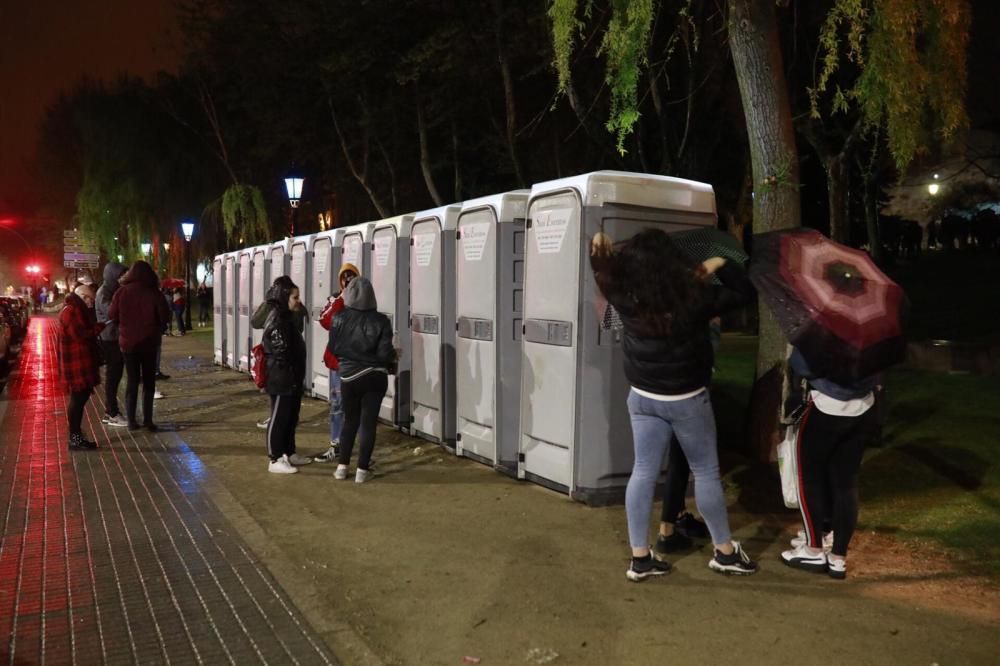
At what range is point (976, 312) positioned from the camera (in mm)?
20734

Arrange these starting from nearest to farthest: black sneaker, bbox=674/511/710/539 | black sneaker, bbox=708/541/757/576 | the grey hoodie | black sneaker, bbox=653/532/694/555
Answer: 1. black sneaker, bbox=708/541/757/576
2. black sneaker, bbox=653/532/694/555
3. black sneaker, bbox=674/511/710/539
4. the grey hoodie

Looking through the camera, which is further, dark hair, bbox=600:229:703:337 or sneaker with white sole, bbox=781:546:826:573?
sneaker with white sole, bbox=781:546:826:573

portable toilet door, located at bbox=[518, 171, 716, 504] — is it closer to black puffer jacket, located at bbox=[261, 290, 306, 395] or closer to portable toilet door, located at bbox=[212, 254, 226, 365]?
black puffer jacket, located at bbox=[261, 290, 306, 395]

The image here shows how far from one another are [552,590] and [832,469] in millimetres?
1728

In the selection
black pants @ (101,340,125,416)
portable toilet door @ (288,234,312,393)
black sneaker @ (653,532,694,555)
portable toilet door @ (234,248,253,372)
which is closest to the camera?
black sneaker @ (653,532,694,555)

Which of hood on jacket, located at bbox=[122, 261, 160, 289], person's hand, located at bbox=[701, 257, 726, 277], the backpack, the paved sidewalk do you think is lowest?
the paved sidewalk

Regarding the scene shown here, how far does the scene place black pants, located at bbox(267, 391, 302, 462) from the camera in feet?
25.0

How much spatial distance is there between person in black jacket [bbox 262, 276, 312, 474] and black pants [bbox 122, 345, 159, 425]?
254cm

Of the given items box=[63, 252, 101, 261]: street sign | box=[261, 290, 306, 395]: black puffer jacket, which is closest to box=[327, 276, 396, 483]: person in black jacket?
box=[261, 290, 306, 395]: black puffer jacket

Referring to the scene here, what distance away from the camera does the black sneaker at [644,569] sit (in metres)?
4.77

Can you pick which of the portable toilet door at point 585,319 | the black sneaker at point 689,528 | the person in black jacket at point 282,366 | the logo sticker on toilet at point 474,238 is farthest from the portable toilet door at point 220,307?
the black sneaker at point 689,528

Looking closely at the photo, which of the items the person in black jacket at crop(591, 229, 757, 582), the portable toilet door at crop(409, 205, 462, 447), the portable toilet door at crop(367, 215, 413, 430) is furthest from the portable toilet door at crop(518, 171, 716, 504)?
the portable toilet door at crop(367, 215, 413, 430)

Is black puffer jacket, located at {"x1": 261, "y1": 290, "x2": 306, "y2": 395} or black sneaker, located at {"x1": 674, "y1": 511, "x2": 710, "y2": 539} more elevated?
black puffer jacket, located at {"x1": 261, "y1": 290, "x2": 306, "y2": 395}

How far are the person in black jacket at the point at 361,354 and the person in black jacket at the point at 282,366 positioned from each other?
558 mm
